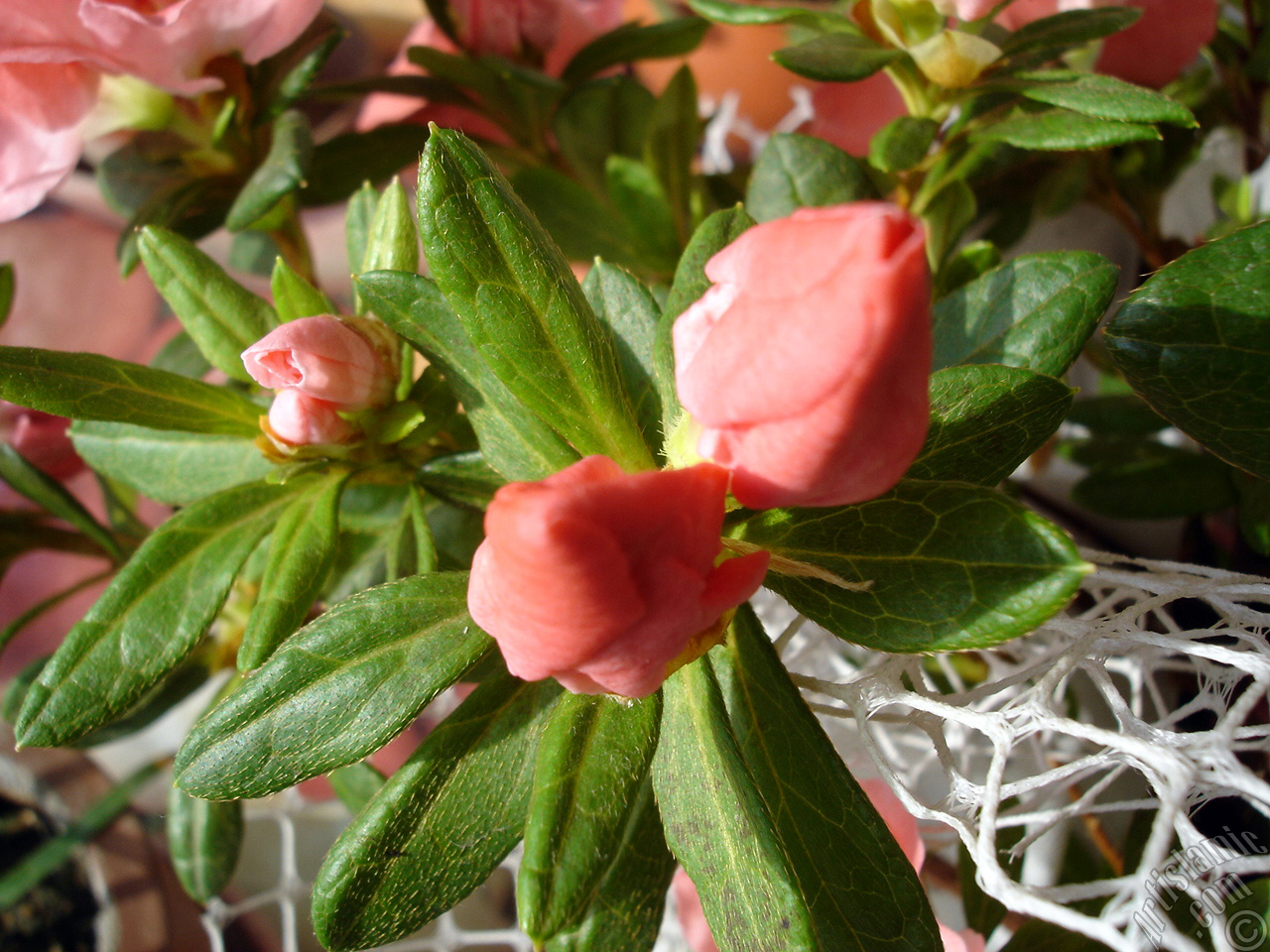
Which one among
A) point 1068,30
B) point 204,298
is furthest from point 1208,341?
point 204,298

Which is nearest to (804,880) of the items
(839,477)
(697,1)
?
(839,477)

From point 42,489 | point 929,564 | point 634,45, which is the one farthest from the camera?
point 634,45

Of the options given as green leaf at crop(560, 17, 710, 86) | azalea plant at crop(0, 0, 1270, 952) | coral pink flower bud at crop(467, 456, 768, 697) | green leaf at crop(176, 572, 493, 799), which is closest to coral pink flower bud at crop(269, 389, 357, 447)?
azalea plant at crop(0, 0, 1270, 952)

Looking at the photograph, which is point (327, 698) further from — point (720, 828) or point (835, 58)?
point (835, 58)

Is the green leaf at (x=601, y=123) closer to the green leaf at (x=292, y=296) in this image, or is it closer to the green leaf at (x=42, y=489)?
the green leaf at (x=292, y=296)

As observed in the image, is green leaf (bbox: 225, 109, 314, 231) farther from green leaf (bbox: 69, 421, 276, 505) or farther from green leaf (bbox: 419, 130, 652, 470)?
green leaf (bbox: 419, 130, 652, 470)

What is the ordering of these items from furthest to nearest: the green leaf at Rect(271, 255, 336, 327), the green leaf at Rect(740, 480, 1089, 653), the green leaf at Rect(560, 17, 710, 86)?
the green leaf at Rect(560, 17, 710, 86) < the green leaf at Rect(271, 255, 336, 327) < the green leaf at Rect(740, 480, 1089, 653)

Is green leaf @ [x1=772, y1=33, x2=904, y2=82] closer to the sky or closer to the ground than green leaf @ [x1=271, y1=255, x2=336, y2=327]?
closer to the sky
